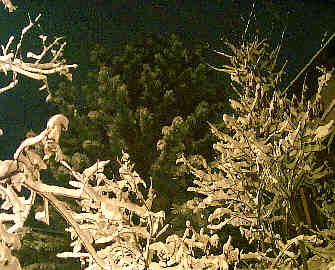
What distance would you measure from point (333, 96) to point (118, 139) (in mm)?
2321

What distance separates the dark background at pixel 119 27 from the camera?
164 inches

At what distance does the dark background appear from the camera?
4.16 meters

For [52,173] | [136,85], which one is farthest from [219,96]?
[52,173]

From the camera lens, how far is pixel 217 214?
179 centimetres

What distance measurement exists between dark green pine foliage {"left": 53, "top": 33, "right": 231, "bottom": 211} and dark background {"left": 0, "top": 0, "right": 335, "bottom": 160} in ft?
0.60

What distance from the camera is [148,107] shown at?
4.91 metres

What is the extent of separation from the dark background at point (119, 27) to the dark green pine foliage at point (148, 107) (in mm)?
184

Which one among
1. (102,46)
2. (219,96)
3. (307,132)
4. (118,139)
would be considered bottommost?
(307,132)

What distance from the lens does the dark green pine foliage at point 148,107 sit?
4410 millimetres

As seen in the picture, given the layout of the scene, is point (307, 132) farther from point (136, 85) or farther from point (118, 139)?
point (136, 85)

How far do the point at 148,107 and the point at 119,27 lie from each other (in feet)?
3.12

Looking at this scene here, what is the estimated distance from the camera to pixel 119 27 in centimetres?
488

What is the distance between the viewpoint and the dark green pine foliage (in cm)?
441

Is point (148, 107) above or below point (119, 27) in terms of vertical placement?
below
